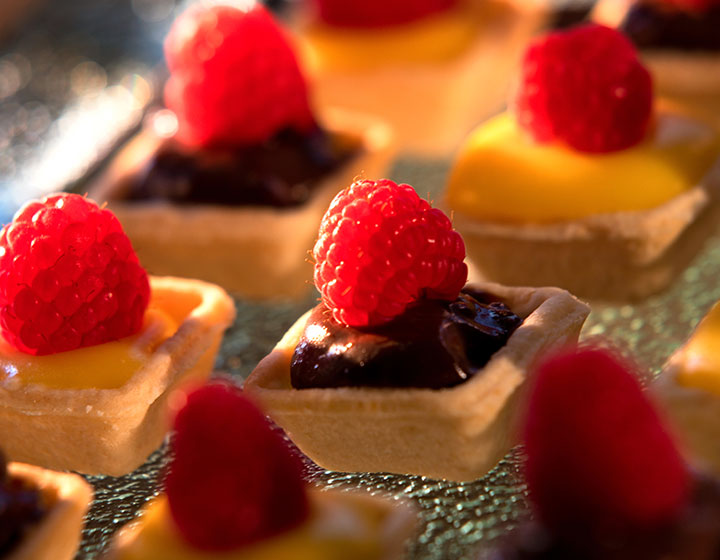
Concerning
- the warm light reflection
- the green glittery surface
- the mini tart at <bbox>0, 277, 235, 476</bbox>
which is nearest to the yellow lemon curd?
the green glittery surface

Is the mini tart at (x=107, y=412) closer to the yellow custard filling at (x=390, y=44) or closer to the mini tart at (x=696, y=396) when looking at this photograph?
the mini tart at (x=696, y=396)

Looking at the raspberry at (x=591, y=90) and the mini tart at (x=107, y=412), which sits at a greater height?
the raspberry at (x=591, y=90)

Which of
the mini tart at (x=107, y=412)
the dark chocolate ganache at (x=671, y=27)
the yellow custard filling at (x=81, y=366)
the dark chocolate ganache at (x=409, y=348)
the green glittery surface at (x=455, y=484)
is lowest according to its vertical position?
the green glittery surface at (x=455, y=484)

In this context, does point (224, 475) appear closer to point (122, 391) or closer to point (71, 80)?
point (122, 391)

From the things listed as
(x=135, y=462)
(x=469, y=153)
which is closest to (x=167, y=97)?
(x=469, y=153)

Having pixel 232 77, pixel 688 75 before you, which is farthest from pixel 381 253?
pixel 688 75

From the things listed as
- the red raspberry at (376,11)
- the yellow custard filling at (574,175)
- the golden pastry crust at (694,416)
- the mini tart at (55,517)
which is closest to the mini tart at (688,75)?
the yellow custard filling at (574,175)

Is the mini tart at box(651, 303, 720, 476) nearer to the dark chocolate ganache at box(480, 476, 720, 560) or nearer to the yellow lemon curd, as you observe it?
the yellow lemon curd
